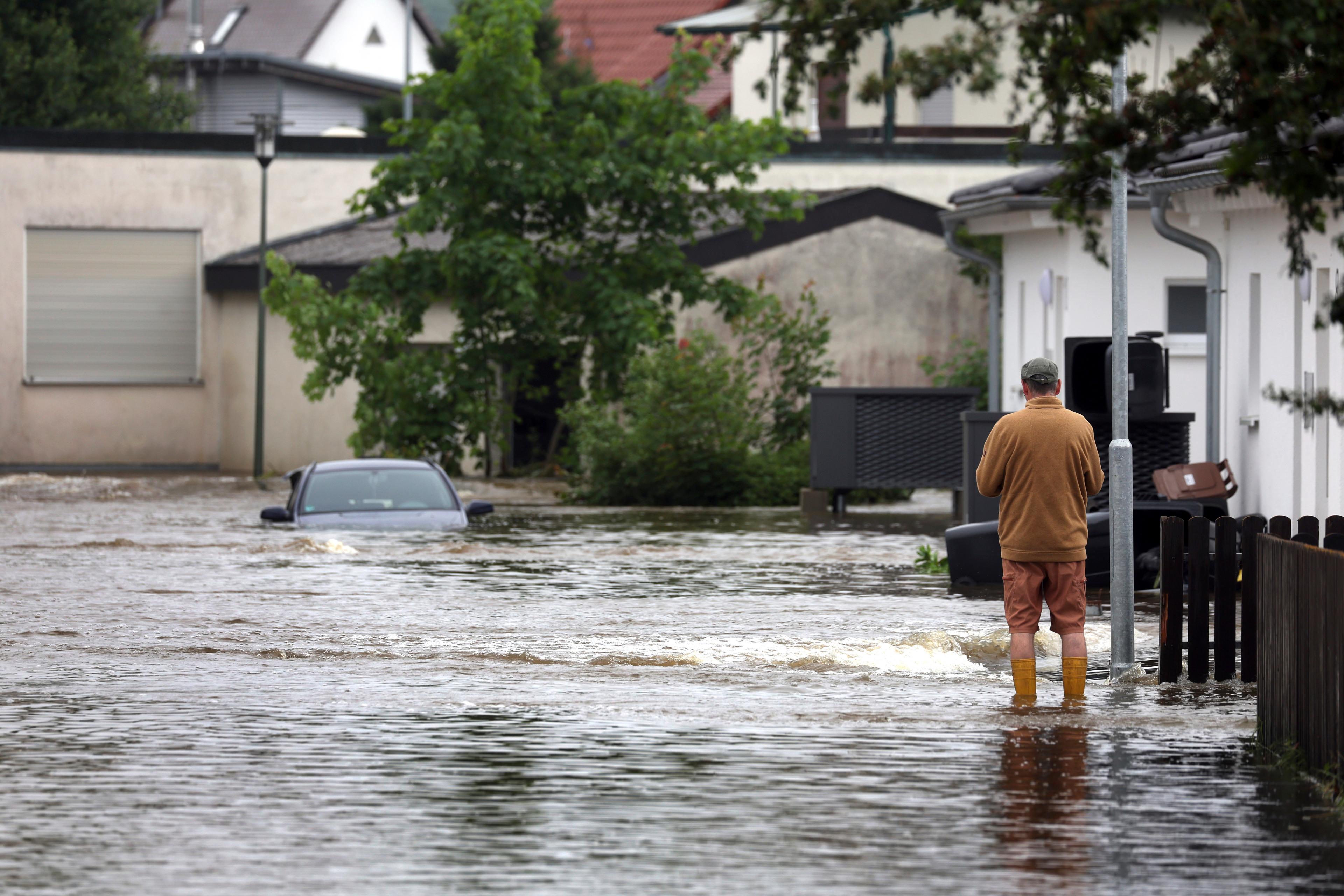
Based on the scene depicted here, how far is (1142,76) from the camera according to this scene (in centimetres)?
777

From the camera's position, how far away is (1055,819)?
8.08 meters

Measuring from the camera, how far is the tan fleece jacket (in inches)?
450

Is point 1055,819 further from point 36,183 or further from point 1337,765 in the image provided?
point 36,183

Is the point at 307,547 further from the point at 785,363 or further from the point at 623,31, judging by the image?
the point at 623,31

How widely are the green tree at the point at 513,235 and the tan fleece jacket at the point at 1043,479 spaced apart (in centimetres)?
2004

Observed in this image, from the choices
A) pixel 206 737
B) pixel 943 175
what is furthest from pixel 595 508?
pixel 206 737

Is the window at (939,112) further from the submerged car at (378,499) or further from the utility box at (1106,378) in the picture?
the utility box at (1106,378)

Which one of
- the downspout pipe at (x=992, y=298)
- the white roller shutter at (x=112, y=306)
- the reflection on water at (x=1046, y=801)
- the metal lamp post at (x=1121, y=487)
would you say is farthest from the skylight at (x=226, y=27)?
the reflection on water at (x=1046, y=801)

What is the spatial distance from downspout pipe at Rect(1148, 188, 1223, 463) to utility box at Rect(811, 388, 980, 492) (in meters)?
Result: 7.01

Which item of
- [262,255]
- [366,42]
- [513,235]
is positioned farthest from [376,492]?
[366,42]

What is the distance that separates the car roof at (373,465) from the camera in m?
22.9

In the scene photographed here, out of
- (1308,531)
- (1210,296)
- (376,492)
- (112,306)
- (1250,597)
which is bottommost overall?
(1250,597)

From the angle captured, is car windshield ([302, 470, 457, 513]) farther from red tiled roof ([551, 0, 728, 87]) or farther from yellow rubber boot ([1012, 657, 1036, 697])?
red tiled roof ([551, 0, 728, 87])

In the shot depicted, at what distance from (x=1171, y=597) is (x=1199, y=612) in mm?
251
